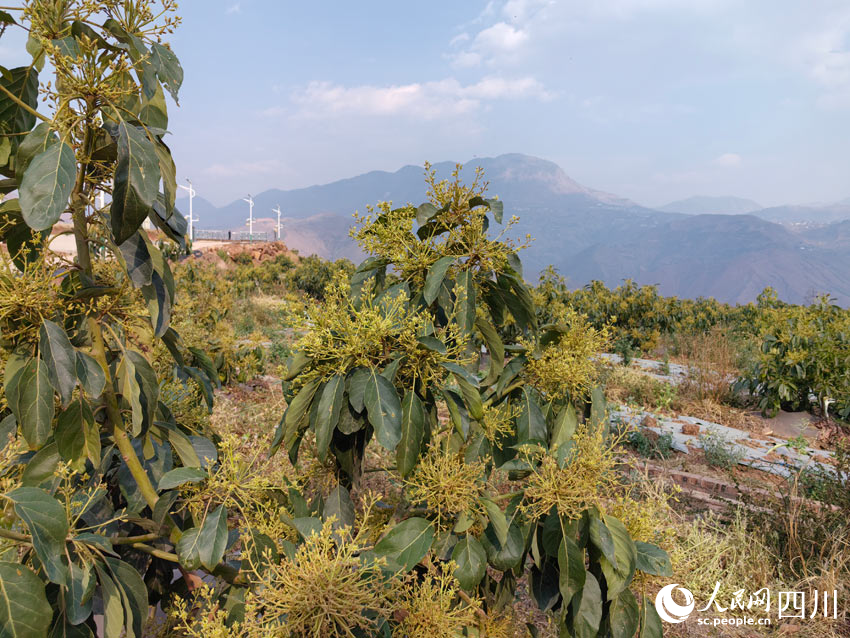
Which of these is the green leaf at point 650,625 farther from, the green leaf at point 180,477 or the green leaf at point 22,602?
the green leaf at point 22,602

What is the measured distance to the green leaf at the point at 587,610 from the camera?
1084mm

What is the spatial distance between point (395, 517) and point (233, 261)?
3329cm

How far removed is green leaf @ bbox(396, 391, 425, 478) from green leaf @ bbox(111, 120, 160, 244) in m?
0.68

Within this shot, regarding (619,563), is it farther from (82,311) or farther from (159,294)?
(82,311)

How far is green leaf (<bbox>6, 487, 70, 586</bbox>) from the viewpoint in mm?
750

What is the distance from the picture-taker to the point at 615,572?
3.53 feet

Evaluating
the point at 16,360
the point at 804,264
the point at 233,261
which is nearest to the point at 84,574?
the point at 16,360

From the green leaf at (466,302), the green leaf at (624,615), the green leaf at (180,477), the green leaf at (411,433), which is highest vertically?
the green leaf at (466,302)

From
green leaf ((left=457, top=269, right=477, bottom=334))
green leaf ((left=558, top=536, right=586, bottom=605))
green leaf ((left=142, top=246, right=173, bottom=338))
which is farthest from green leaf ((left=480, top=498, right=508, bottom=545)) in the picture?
green leaf ((left=142, top=246, right=173, bottom=338))

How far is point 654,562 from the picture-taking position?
1154 millimetres

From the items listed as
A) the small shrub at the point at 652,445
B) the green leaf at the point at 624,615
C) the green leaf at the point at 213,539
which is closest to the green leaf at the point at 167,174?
the green leaf at the point at 213,539

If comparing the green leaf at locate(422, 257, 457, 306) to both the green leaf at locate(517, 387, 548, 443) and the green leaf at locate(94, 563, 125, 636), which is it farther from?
the green leaf at locate(94, 563, 125, 636)

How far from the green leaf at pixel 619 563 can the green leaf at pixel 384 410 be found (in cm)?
57

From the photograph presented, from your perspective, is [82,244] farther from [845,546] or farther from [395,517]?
[845,546]
